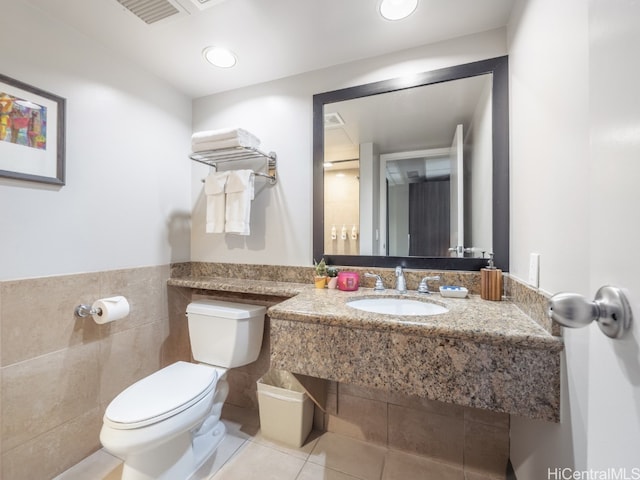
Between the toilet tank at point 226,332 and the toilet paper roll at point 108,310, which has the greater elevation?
the toilet paper roll at point 108,310

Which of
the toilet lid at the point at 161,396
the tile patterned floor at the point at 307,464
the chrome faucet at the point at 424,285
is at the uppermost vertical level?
the chrome faucet at the point at 424,285

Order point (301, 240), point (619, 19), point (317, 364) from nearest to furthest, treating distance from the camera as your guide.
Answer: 1. point (619, 19)
2. point (317, 364)
3. point (301, 240)

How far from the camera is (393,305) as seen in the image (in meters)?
1.28

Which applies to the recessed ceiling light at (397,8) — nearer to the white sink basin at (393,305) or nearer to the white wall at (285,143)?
the white wall at (285,143)

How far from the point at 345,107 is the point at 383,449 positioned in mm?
1903

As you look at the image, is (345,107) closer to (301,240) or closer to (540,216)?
(301,240)

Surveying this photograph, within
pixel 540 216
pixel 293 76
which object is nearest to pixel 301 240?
pixel 293 76

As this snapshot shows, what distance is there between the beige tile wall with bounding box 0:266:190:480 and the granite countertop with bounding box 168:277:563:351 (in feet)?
3.41

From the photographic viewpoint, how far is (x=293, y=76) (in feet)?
5.43

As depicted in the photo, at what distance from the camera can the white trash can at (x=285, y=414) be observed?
142 centimetres

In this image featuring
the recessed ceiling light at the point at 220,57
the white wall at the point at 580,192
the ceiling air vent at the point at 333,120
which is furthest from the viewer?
the ceiling air vent at the point at 333,120

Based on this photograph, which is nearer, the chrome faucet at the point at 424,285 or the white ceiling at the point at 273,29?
the white ceiling at the point at 273,29

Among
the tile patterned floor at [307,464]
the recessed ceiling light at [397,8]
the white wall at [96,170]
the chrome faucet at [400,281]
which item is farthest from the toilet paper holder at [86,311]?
the recessed ceiling light at [397,8]

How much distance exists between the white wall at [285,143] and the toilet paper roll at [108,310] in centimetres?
62
